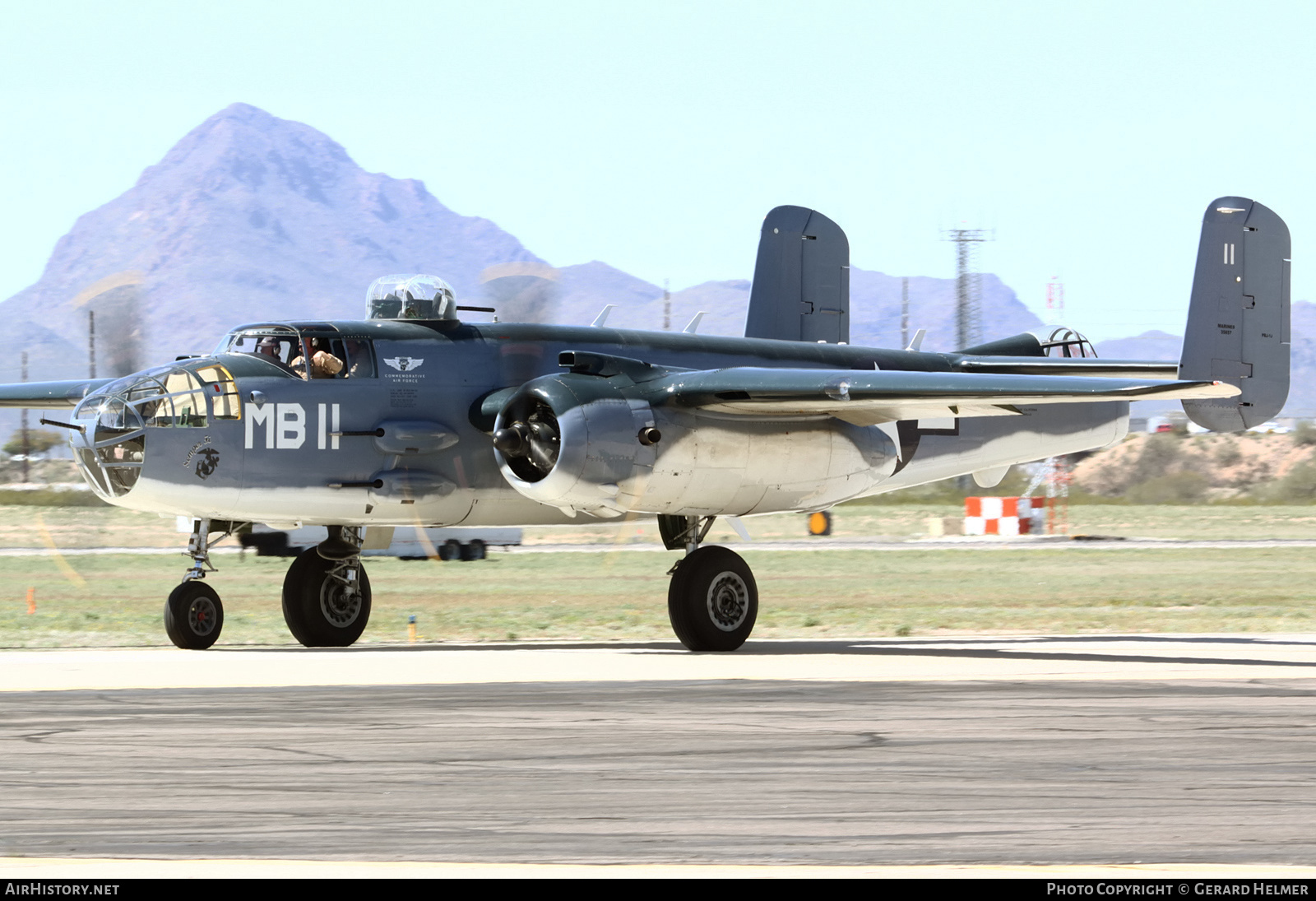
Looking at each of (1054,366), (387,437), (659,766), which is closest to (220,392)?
(387,437)

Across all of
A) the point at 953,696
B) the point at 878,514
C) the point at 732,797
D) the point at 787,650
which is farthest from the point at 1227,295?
the point at 878,514

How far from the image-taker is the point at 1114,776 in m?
11.4

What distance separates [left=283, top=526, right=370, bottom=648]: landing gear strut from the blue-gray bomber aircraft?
33 millimetres

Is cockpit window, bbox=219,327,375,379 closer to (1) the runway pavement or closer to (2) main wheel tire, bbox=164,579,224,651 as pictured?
(2) main wheel tire, bbox=164,579,224,651

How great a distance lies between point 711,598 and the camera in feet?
72.7

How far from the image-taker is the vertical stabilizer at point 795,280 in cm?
3008

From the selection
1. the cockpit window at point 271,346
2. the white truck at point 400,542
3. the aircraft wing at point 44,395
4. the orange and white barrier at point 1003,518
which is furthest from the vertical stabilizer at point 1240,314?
the orange and white barrier at point 1003,518

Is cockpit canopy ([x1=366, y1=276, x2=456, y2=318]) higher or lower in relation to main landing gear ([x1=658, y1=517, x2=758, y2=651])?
higher

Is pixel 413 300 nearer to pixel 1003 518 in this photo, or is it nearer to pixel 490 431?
pixel 490 431

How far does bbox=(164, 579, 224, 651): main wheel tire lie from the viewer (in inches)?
883

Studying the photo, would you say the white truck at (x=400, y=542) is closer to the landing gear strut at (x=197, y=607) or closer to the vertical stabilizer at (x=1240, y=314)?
the landing gear strut at (x=197, y=607)

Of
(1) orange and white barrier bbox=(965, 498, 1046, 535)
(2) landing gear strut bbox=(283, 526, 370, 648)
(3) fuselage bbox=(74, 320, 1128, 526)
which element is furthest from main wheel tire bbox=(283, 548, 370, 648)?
(1) orange and white barrier bbox=(965, 498, 1046, 535)

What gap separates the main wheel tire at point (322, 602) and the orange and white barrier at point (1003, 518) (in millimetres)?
40630
